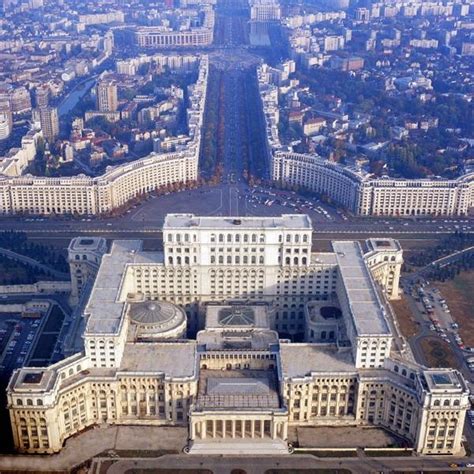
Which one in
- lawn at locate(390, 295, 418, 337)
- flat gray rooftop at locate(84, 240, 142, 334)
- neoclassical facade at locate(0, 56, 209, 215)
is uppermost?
flat gray rooftop at locate(84, 240, 142, 334)

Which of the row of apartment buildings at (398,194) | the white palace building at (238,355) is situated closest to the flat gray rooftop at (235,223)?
the white palace building at (238,355)

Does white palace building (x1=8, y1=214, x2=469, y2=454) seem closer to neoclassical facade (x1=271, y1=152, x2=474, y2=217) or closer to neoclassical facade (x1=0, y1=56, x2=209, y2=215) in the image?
neoclassical facade (x1=271, y1=152, x2=474, y2=217)

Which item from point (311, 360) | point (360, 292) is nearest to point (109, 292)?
point (311, 360)

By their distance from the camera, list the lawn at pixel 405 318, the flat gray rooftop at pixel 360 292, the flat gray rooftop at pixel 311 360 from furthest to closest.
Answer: the lawn at pixel 405 318
the flat gray rooftop at pixel 360 292
the flat gray rooftop at pixel 311 360

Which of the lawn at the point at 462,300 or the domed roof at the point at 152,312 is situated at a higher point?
the domed roof at the point at 152,312

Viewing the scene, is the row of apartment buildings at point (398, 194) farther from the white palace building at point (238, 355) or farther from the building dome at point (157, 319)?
the building dome at point (157, 319)

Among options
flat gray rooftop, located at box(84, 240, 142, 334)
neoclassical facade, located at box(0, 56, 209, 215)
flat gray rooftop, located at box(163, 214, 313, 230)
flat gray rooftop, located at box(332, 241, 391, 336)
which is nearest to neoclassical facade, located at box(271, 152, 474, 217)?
flat gray rooftop, located at box(332, 241, 391, 336)

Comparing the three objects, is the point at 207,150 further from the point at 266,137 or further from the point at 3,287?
the point at 3,287

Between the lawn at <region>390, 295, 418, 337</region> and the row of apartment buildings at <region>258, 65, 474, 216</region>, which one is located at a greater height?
the row of apartment buildings at <region>258, 65, 474, 216</region>
